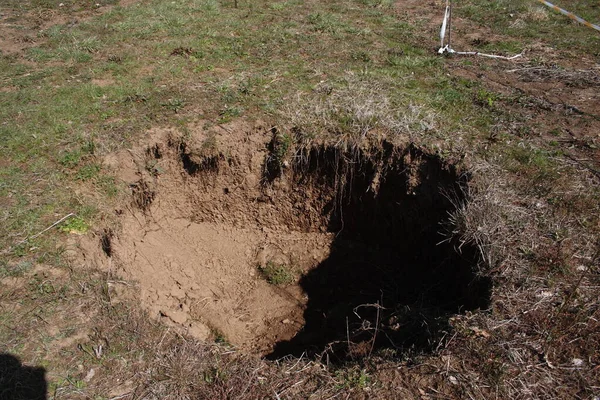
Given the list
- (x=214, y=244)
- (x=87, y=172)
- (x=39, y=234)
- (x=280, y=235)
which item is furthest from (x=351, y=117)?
(x=39, y=234)

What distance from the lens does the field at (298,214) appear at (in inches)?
130

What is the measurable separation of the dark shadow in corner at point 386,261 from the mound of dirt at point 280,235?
0.01 m

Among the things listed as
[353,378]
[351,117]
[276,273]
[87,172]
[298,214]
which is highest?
[351,117]

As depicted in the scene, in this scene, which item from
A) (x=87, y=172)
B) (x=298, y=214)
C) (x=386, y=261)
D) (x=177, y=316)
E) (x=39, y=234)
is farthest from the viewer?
(x=298, y=214)

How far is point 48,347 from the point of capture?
336 centimetres

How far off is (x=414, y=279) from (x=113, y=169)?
3776mm

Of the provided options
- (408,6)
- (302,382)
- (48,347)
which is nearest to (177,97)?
(48,347)

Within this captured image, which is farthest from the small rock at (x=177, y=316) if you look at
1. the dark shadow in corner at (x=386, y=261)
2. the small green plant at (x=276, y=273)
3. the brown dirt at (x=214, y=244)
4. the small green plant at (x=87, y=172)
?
the small green plant at (x=87, y=172)

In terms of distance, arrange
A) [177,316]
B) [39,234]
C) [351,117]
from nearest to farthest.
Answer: [39,234] < [177,316] < [351,117]

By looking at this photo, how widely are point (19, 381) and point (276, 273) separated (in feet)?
9.86

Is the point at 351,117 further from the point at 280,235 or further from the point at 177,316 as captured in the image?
the point at 177,316

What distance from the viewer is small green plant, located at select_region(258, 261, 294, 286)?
5.55 meters

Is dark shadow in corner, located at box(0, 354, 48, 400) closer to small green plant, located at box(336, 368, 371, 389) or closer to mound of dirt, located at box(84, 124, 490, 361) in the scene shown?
mound of dirt, located at box(84, 124, 490, 361)

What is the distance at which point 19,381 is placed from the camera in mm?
3133
